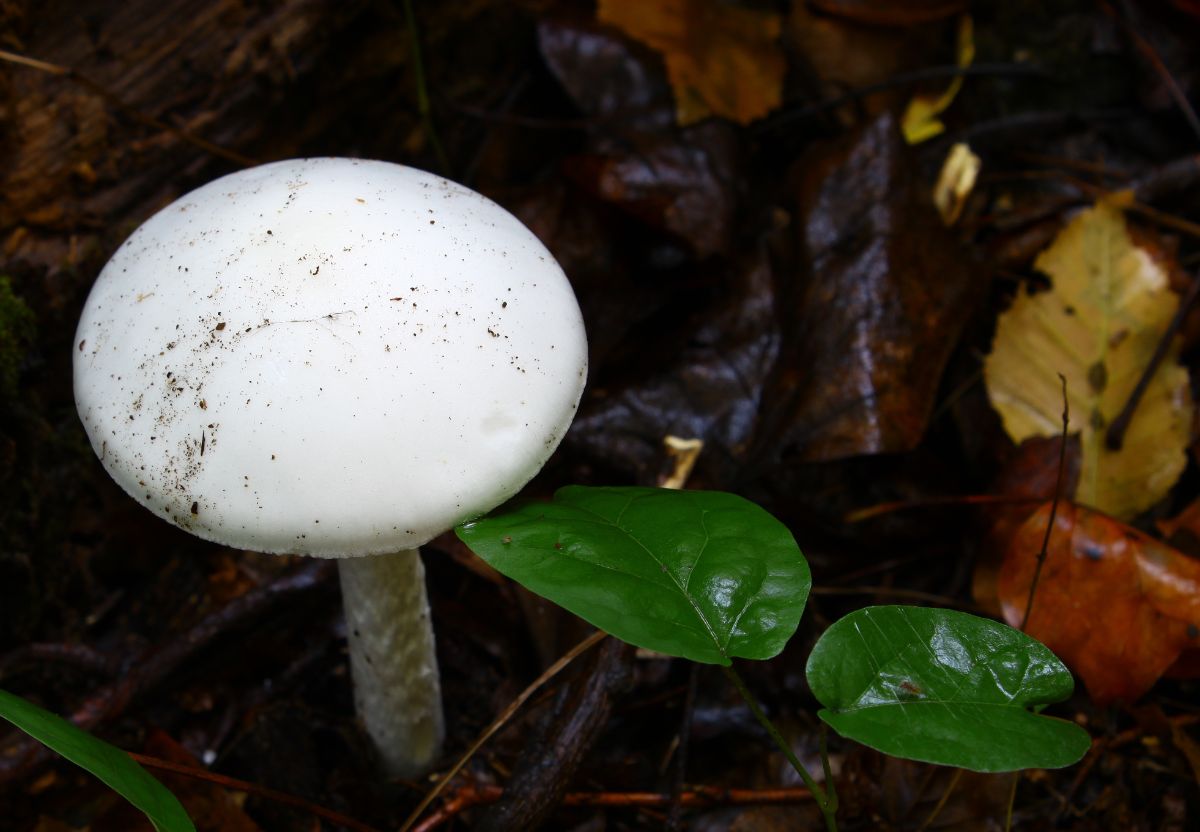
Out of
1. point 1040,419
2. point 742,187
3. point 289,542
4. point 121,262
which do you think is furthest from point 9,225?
point 1040,419

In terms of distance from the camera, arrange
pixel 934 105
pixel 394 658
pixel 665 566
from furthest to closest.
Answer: pixel 934 105
pixel 394 658
pixel 665 566

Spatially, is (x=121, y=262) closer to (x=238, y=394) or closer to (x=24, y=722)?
(x=238, y=394)

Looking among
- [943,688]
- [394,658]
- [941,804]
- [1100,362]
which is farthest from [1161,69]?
[394,658]

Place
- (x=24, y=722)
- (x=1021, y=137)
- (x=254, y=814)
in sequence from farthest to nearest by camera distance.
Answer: (x=1021, y=137) → (x=254, y=814) → (x=24, y=722)

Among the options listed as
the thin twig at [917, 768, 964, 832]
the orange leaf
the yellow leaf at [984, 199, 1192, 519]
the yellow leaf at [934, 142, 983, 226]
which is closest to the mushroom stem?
the thin twig at [917, 768, 964, 832]

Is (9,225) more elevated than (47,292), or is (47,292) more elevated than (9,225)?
(9,225)

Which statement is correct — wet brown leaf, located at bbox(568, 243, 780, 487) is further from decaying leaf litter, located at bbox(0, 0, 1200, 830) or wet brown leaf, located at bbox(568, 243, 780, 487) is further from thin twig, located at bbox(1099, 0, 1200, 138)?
thin twig, located at bbox(1099, 0, 1200, 138)

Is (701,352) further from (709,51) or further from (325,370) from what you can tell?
(325,370)
